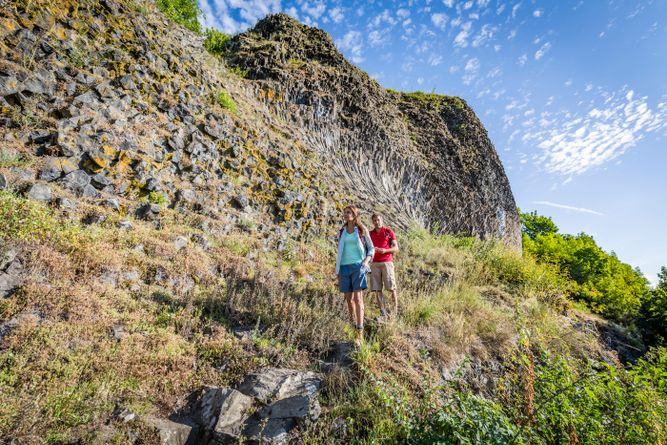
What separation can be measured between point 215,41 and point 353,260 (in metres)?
16.2

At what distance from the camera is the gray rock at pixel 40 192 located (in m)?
4.79

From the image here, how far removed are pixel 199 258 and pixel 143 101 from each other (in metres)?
4.93

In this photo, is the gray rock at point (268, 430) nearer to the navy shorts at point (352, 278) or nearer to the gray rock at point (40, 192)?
the navy shorts at point (352, 278)

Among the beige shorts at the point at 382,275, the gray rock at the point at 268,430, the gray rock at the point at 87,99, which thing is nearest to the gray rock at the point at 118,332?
the gray rock at the point at 268,430

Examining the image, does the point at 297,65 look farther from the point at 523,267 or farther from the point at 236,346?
the point at 236,346

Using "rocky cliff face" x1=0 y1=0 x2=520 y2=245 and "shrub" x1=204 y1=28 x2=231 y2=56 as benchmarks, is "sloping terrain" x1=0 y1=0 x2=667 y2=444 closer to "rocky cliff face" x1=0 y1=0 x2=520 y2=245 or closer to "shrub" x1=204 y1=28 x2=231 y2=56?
"rocky cliff face" x1=0 y1=0 x2=520 y2=245

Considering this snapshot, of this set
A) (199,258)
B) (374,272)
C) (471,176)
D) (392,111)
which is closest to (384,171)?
(392,111)

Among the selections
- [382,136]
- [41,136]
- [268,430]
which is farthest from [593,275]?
[41,136]

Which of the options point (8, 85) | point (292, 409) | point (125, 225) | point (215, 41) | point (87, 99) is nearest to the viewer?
point (292, 409)

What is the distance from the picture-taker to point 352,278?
519 centimetres

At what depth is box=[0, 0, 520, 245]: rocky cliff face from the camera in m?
5.84

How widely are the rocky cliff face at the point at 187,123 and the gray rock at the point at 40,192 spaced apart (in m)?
0.02

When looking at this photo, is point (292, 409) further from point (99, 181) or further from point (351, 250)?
point (99, 181)

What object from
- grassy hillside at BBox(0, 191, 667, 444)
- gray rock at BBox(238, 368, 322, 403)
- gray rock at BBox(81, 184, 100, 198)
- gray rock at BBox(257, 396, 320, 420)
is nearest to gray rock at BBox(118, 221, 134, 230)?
grassy hillside at BBox(0, 191, 667, 444)
